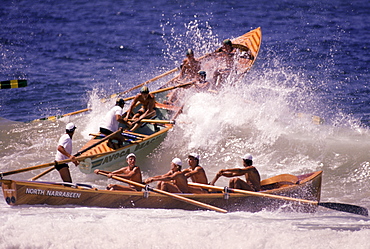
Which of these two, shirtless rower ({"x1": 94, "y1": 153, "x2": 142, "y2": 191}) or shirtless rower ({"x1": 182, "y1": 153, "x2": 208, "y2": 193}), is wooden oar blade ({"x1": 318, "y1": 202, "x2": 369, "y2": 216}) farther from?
shirtless rower ({"x1": 94, "y1": 153, "x2": 142, "y2": 191})

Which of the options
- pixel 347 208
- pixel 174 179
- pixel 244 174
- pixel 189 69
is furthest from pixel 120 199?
pixel 189 69

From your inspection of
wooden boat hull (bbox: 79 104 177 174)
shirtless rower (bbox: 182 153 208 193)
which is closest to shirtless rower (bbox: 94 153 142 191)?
shirtless rower (bbox: 182 153 208 193)

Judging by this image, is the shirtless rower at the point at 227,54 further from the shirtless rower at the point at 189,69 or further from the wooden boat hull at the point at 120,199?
the wooden boat hull at the point at 120,199

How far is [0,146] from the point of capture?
48.9 ft

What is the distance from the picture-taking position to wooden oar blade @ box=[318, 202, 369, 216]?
11016mm

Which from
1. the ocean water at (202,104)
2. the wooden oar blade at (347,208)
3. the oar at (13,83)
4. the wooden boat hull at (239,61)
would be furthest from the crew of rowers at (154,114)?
the oar at (13,83)

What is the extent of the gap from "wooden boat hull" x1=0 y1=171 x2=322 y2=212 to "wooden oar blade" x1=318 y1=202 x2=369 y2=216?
25.2 inches

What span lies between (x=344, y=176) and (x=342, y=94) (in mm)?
6719

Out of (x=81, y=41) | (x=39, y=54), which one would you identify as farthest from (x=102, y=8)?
(x=39, y=54)

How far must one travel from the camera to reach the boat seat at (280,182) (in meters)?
11.2

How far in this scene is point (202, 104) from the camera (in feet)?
50.1

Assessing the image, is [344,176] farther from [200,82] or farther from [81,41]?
[81,41]

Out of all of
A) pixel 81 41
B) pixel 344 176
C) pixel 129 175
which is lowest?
pixel 344 176

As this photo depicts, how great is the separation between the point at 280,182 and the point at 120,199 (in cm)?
341
